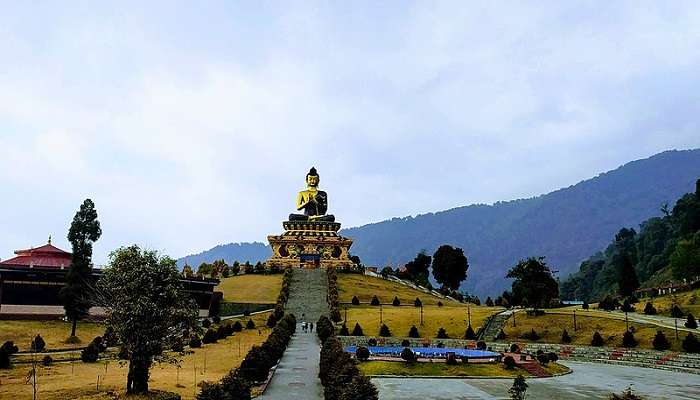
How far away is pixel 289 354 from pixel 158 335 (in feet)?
55.7

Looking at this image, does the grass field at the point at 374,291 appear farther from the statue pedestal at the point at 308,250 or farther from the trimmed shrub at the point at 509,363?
the trimmed shrub at the point at 509,363

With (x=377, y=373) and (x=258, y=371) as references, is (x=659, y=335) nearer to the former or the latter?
(x=377, y=373)

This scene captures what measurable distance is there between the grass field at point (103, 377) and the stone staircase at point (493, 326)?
70.3 feet

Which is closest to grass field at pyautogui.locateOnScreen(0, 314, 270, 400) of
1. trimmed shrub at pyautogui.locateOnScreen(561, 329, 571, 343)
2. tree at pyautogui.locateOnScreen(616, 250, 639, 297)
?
trimmed shrub at pyautogui.locateOnScreen(561, 329, 571, 343)

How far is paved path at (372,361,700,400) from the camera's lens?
28.4 metres

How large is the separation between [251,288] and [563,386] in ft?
173

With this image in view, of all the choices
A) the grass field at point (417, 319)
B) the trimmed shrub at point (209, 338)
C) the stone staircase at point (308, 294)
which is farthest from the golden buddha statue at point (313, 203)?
the trimmed shrub at point (209, 338)

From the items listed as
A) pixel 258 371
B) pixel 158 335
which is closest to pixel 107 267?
pixel 158 335

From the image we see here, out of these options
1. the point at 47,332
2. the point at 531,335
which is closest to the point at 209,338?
the point at 47,332

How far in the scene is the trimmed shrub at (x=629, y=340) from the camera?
4400 centimetres

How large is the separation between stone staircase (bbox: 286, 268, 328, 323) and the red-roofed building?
2450cm

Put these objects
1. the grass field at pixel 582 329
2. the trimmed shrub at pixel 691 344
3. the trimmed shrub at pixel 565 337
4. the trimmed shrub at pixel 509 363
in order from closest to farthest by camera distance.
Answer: the trimmed shrub at pixel 509 363, the trimmed shrub at pixel 691 344, the grass field at pixel 582 329, the trimmed shrub at pixel 565 337

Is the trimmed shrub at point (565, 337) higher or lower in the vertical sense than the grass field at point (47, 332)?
lower

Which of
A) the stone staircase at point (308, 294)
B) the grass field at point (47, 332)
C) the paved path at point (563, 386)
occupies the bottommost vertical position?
the paved path at point (563, 386)
